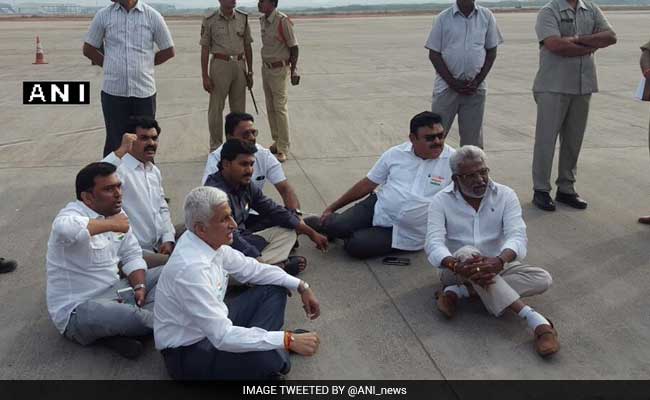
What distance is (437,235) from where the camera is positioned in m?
4.18

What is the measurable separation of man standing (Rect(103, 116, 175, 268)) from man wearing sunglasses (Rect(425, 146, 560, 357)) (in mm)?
1898

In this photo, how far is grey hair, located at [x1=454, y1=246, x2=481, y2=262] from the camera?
3887mm

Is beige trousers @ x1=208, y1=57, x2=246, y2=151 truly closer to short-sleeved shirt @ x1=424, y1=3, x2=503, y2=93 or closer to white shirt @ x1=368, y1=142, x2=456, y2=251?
short-sleeved shirt @ x1=424, y1=3, x2=503, y2=93

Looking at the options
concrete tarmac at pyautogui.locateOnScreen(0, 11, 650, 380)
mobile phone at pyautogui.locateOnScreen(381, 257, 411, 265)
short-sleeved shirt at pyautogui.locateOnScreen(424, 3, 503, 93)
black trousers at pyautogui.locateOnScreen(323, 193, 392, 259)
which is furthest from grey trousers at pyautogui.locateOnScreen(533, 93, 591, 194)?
mobile phone at pyautogui.locateOnScreen(381, 257, 411, 265)

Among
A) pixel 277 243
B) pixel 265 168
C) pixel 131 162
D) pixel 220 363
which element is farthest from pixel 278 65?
pixel 220 363

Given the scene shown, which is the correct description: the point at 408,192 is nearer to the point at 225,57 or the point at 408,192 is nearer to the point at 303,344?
the point at 303,344

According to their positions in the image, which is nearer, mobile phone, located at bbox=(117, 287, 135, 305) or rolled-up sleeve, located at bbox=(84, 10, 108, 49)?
mobile phone, located at bbox=(117, 287, 135, 305)

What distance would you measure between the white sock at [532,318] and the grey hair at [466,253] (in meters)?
0.42

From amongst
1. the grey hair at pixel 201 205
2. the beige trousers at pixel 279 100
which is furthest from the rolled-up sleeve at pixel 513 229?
A: the beige trousers at pixel 279 100

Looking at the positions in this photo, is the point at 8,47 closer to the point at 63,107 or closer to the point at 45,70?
the point at 45,70

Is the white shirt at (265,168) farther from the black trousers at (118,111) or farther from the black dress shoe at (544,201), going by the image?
the black dress shoe at (544,201)

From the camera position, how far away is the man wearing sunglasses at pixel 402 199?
194 inches

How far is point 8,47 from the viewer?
24.2m

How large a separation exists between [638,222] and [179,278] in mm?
4318
